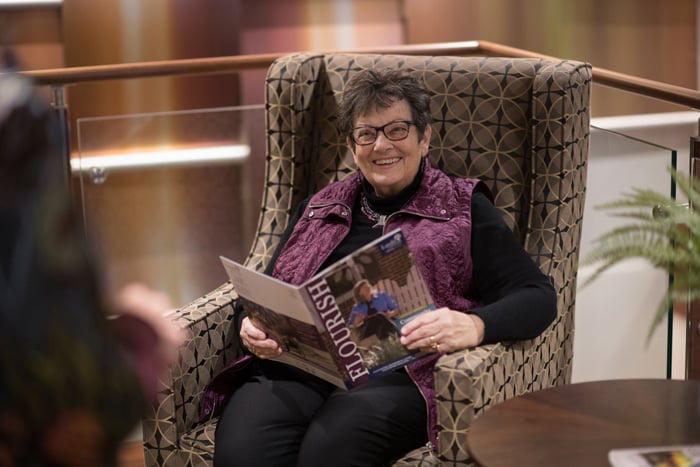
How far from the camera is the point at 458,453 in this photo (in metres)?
1.80

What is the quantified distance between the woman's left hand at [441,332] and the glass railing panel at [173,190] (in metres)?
1.46

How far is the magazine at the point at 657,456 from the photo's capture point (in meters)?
1.43

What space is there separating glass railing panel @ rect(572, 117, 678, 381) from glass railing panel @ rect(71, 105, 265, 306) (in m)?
Answer: 1.14

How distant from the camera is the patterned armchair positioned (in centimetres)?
201

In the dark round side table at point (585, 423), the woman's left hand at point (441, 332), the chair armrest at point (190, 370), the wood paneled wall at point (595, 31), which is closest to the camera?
the dark round side table at point (585, 423)

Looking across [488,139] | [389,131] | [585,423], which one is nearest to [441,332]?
[585,423]

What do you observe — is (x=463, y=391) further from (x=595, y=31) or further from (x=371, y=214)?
(x=595, y=31)

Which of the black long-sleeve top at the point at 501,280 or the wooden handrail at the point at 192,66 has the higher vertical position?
the wooden handrail at the point at 192,66

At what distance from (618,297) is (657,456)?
3.99ft

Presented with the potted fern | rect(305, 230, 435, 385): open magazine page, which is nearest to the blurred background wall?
rect(305, 230, 435, 385): open magazine page

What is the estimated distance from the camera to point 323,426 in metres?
1.93

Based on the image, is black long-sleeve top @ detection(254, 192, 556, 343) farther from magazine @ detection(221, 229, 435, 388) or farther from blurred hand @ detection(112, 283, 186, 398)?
blurred hand @ detection(112, 283, 186, 398)

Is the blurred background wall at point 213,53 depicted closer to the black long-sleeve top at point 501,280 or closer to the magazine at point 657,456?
the black long-sleeve top at point 501,280

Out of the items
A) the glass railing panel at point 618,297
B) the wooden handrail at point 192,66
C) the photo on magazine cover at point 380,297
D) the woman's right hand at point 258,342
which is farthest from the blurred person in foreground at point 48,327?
the wooden handrail at point 192,66
